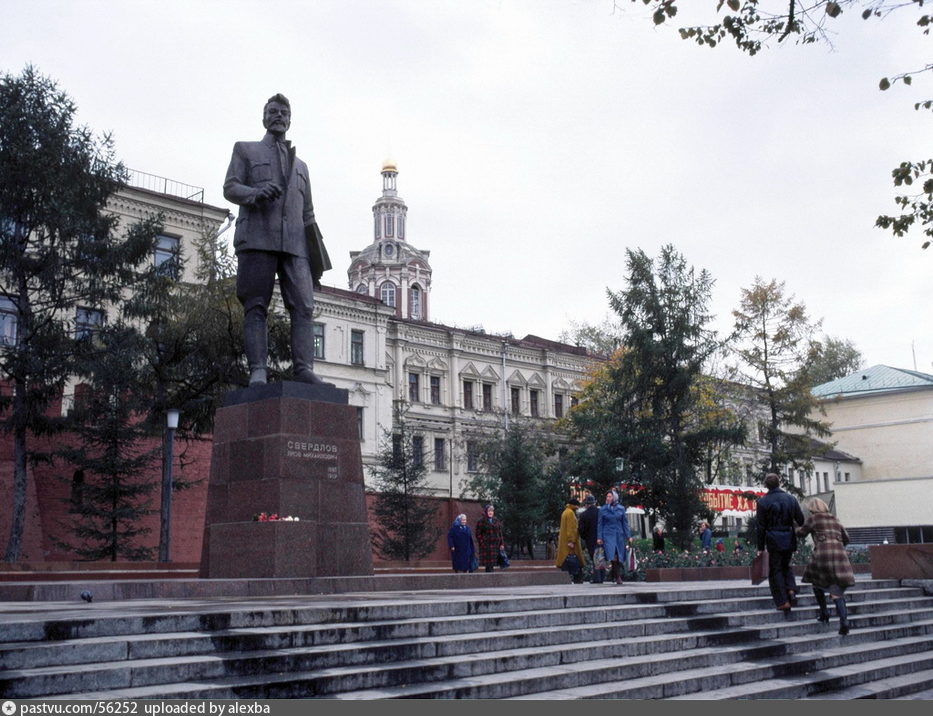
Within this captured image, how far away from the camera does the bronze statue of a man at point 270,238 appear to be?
11.8m

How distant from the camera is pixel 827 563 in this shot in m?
10.3

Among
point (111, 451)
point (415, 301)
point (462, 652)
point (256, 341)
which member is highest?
point (415, 301)

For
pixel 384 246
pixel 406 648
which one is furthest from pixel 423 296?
pixel 406 648

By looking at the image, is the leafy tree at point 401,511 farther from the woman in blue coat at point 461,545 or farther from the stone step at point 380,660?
the stone step at point 380,660

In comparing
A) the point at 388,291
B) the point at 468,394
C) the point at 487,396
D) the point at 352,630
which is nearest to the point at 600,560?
the point at 352,630

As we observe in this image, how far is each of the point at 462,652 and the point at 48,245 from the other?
23281 mm

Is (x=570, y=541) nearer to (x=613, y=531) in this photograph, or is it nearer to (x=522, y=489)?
(x=613, y=531)

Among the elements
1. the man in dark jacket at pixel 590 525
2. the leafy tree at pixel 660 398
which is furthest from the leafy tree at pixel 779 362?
the man in dark jacket at pixel 590 525

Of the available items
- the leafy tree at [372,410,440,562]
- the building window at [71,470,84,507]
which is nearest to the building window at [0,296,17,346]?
the building window at [71,470,84,507]

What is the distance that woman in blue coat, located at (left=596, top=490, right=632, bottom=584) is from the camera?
51.2ft

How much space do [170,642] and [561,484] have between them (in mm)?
27385

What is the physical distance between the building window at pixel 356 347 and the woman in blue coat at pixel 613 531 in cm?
3272

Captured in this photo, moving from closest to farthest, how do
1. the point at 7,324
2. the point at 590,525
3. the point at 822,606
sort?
the point at 822,606 → the point at 590,525 → the point at 7,324

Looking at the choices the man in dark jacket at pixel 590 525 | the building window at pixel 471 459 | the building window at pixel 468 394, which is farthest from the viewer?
the building window at pixel 468 394
